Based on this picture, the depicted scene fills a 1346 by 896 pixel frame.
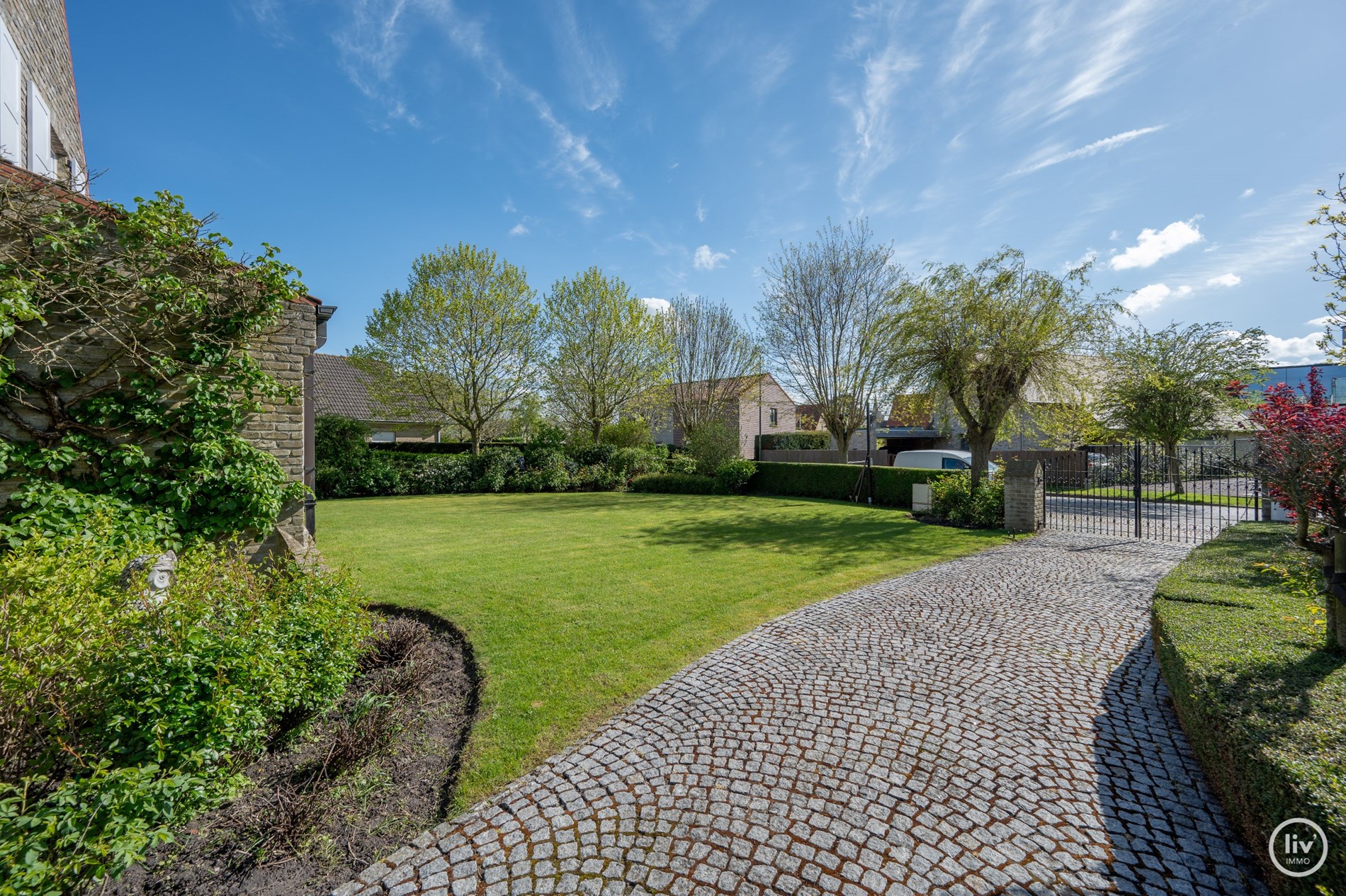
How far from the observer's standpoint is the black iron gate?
36.0 feet

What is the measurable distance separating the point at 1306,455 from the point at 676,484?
1702cm

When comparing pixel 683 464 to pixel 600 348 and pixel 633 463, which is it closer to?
pixel 633 463

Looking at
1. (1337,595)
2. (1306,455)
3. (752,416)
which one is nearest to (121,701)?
(1337,595)

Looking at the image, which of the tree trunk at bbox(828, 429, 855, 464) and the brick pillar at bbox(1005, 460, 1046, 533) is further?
the tree trunk at bbox(828, 429, 855, 464)

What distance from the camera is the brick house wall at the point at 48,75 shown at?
7.10m

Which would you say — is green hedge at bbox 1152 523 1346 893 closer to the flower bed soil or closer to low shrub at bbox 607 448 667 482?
the flower bed soil

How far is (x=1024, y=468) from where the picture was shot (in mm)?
11344

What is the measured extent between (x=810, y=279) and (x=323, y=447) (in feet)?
60.9

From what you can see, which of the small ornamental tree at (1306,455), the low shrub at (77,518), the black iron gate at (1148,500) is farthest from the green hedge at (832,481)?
the low shrub at (77,518)

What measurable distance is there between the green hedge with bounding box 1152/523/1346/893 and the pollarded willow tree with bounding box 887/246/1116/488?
8051 millimetres

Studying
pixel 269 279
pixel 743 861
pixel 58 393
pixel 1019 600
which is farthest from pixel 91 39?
pixel 1019 600

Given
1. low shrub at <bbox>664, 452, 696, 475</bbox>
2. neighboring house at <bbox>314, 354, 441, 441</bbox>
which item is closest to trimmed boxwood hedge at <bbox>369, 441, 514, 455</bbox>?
neighboring house at <bbox>314, 354, 441, 441</bbox>

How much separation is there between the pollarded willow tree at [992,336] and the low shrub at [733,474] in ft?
25.5

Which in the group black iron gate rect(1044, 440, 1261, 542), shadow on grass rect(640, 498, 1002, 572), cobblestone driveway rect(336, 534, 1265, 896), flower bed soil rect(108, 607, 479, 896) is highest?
black iron gate rect(1044, 440, 1261, 542)
